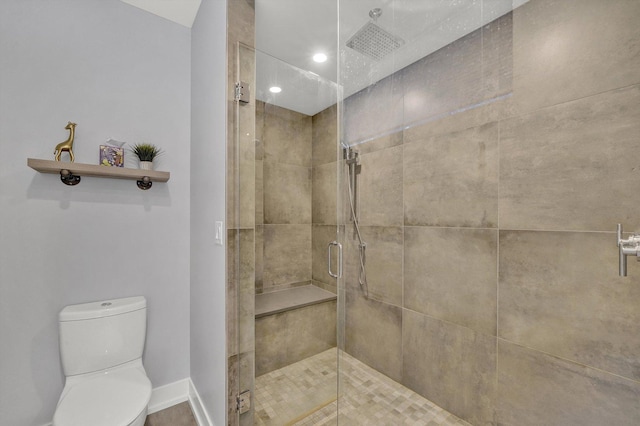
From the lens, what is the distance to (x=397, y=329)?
1577mm

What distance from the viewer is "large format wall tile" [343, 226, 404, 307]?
4.87 feet

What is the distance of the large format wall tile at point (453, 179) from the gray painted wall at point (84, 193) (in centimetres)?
161

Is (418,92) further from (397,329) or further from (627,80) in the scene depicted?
(397,329)

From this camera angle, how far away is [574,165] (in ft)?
3.74

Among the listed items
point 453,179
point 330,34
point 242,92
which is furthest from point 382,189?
point 330,34

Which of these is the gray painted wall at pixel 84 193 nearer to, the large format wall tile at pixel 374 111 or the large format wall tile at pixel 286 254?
the large format wall tile at pixel 286 254

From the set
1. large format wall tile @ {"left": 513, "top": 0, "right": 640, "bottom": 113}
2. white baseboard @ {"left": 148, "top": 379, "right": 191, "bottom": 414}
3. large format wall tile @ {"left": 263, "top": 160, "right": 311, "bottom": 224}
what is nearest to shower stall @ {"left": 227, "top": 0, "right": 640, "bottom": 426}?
large format wall tile @ {"left": 513, "top": 0, "right": 640, "bottom": 113}

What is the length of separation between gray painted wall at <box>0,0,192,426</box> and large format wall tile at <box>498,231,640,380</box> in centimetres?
207

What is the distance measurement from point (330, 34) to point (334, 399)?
7.99ft

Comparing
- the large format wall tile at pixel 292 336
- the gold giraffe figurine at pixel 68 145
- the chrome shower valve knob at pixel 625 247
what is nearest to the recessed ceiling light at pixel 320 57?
the gold giraffe figurine at pixel 68 145

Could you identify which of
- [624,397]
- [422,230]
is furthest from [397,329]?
[624,397]

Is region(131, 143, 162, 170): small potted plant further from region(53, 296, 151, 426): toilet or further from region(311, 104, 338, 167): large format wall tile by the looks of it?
region(311, 104, 338, 167): large format wall tile

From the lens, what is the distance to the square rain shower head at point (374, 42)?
145 cm

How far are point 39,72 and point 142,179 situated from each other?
30.7 inches
